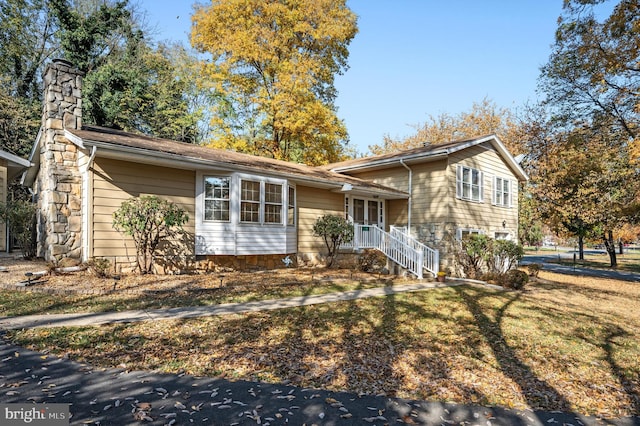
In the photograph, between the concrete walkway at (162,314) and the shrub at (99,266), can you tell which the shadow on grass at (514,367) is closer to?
the concrete walkway at (162,314)

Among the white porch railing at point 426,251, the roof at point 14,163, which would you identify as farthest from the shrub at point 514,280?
the roof at point 14,163

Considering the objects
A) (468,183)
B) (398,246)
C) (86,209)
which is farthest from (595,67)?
(86,209)

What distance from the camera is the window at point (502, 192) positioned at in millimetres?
16750

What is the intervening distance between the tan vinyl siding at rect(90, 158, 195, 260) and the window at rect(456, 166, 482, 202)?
1032cm

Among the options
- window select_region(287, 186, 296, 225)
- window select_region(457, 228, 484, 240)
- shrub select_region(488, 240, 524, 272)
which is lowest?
shrub select_region(488, 240, 524, 272)

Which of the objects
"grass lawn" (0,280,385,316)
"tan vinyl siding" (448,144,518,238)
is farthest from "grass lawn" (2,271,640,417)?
"tan vinyl siding" (448,144,518,238)

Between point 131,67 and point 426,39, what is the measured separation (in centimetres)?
1855

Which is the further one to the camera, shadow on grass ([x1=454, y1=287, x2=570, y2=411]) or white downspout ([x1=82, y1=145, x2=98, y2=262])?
white downspout ([x1=82, y1=145, x2=98, y2=262])

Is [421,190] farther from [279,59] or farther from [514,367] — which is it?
[279,59]

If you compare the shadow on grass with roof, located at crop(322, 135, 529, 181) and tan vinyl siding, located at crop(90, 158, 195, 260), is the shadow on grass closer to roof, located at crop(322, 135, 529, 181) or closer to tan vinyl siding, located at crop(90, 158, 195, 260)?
roof, located at crop(322, 135, 529, 181)

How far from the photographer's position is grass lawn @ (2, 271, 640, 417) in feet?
12.9

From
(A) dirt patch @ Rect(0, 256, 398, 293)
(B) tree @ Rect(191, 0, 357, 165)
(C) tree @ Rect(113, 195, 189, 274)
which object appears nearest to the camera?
(A) dirt patch @ Rect(0, 256, 398, 293)

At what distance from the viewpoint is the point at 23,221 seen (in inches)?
422

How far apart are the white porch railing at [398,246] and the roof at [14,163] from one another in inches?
487
